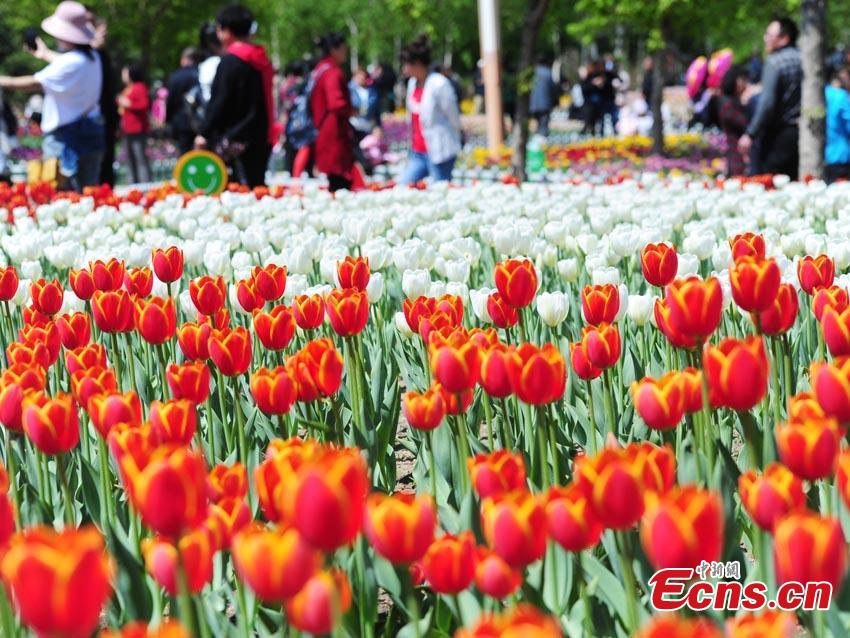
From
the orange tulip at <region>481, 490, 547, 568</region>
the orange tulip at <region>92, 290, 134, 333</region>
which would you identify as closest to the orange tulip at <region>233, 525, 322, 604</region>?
the orange tulip at <region>481, 490, 547, 568</region>

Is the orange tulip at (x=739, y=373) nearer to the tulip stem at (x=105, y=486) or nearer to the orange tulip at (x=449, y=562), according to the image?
the orange tulip at (x=449, y=562)

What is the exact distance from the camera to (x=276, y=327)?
296 cm

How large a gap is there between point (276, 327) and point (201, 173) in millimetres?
6362

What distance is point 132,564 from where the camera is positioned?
2143mm

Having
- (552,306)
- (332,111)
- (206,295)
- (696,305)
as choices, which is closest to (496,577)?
(696,305)

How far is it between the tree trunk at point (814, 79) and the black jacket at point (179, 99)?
19.9 ft

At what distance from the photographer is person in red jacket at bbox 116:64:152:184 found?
52.8ft

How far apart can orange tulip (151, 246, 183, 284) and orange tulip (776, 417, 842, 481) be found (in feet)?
8.59

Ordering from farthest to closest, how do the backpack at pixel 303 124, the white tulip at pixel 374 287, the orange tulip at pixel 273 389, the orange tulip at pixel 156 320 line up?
the backpack at pixel 303 124 → the white tulip at pixel 374 287 → the orange tulip at pixel 156 320 → the orange tulip at pixel 273 389

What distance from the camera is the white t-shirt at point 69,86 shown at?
912 centimetres

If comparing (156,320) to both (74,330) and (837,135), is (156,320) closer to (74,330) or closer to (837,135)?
(74,330)

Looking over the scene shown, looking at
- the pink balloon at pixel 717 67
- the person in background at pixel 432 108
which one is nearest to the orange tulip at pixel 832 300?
the person in background at pixel 432 108

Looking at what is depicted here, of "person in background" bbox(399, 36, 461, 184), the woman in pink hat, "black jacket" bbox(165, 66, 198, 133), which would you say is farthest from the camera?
"black jacket" bbox(165, 66, 198, 133)

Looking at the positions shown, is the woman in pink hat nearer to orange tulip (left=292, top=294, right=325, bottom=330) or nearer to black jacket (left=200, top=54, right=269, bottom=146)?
black jacket (left=200, top=54, right=269, bottom=146)
